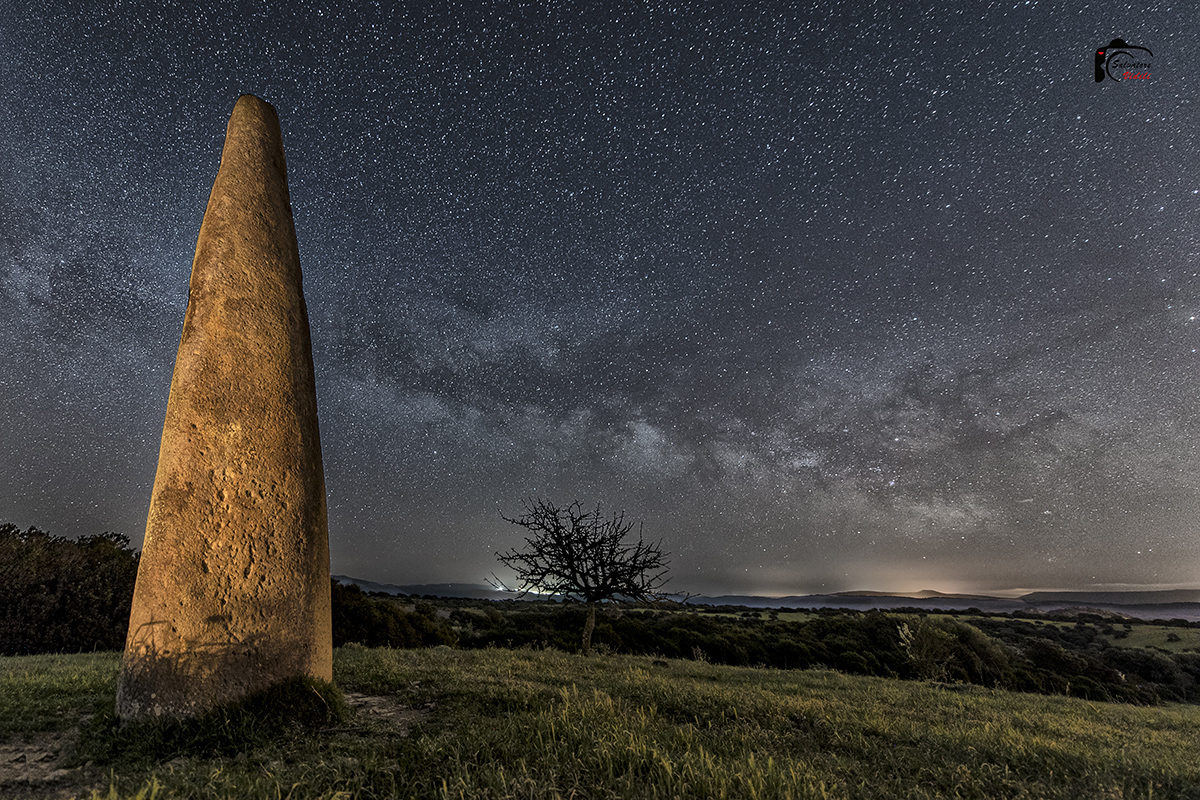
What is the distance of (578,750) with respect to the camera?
4.15 metres

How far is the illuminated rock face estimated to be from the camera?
4863 millimetres

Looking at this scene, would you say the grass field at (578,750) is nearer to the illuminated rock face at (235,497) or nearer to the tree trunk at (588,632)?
the illuminated rock face at (235,497)


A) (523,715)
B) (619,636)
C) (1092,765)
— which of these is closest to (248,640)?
(523,715)

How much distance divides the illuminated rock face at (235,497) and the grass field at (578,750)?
2.31 ft

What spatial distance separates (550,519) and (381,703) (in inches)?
395

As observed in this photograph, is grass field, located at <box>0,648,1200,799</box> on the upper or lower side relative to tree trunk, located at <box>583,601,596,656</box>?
upper

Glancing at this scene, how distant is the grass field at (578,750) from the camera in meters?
3.48

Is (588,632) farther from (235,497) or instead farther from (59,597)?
(59,597)

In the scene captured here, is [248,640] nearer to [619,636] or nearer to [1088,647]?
[619,636]

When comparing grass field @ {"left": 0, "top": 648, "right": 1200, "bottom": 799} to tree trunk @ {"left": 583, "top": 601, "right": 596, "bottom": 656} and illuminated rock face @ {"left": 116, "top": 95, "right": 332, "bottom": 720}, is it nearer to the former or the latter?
illuminated rock face @ {"left": 116, "top": 95, "right": 332, "bottom": 720}

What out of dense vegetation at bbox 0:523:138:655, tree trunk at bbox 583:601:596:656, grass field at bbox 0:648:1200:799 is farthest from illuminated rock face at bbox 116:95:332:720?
dense vegetation at bbox 0:523:138:655

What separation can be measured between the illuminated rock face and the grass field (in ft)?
2.31

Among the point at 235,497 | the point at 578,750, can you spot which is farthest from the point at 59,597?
the point at 578,750

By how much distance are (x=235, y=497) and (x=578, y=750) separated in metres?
4.22
